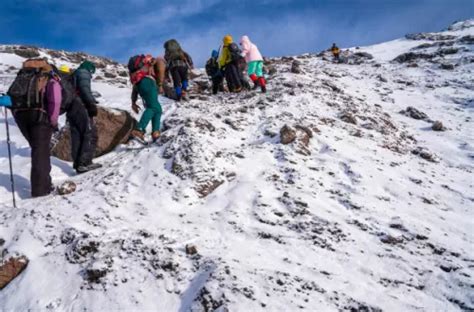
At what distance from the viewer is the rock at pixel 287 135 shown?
7.16 metres

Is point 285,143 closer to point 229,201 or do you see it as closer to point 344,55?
point 229,201

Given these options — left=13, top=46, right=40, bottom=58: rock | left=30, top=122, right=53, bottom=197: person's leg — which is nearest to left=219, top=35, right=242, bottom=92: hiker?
left=30, top=122, right=53, bottom=197: person's leg

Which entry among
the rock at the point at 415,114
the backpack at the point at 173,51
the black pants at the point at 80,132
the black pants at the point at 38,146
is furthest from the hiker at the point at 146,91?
the rock at the point at 415,114

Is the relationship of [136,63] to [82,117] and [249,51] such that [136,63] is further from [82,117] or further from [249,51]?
[249,51]

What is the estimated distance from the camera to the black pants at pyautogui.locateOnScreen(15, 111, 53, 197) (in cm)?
545

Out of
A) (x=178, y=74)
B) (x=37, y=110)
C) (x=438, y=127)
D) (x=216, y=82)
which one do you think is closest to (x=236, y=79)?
(x=216, y=82)

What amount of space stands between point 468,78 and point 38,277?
1800 centimetres

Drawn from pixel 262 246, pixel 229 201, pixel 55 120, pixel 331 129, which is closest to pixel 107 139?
pixel 55 120

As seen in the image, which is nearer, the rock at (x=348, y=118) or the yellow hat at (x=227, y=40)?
the rock at (x=348, y=118)

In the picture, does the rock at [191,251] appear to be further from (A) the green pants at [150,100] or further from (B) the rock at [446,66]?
(B) the rock at [446,66]

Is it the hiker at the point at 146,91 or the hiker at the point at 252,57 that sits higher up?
the hiker at the point at 252,57

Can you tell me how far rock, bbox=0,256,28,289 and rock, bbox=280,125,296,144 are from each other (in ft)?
15.8

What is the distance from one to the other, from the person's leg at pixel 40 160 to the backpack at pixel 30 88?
338 millimetres

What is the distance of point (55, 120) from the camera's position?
5680mm
